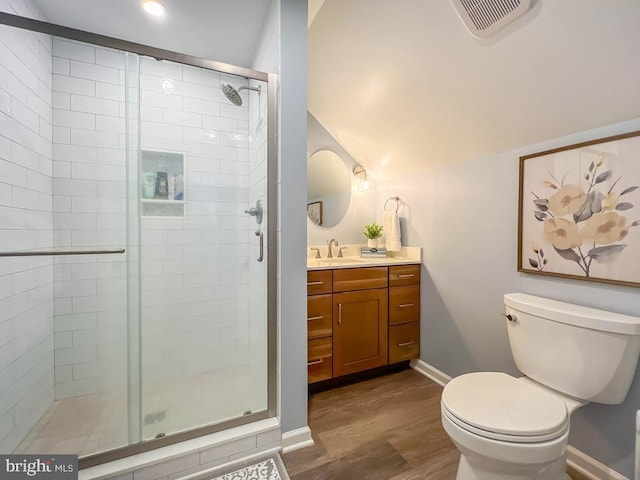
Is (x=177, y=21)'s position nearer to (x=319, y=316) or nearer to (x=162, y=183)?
(x=162, y=183)

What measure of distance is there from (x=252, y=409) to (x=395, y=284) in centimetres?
127

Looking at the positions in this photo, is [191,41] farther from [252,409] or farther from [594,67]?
[252,409]

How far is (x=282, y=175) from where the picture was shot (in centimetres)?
132

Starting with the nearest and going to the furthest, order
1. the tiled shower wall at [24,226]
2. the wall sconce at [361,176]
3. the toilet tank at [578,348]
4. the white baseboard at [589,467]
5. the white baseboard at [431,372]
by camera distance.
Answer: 1. the toilet tank at [578,348]
2. the white baseboard at [589,467]
3. the tiled shower wall at [24,226]
4. the white baseboard at [431,372]
5. the wall sconce at [361,176]

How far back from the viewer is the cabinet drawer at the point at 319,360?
5.79ft

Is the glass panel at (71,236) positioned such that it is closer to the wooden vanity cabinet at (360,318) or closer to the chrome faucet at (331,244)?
the wooden vanity cabinet at (360,318)

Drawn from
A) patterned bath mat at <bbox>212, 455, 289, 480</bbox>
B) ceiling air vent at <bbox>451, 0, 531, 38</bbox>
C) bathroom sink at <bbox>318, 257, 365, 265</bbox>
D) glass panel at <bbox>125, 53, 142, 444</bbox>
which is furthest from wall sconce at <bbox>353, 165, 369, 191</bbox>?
patterned bath mat at <bbox>212, 455, 289, 480</bbox>

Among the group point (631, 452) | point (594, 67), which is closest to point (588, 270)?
point (631, 452)

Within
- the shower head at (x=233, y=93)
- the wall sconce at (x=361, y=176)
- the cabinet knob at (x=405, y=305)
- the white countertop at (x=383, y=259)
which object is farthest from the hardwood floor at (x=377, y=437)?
the shower head at (x=233, y=93)

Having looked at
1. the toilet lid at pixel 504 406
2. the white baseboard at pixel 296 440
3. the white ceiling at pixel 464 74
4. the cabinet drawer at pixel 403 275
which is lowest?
the white baseboard at pixel 296 440

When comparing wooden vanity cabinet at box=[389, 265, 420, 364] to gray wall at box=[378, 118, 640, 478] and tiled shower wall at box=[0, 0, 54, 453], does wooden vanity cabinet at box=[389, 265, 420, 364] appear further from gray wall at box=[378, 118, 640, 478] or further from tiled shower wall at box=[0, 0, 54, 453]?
tiled shower wall at box=[0, 0, 54, 453]

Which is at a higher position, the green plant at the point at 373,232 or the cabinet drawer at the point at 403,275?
the green plant at the point at 373,232

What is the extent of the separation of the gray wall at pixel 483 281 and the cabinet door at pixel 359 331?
40cm

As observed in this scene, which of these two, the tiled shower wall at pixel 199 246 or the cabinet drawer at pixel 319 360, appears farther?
the cabinet drawer at pixel 319 360
